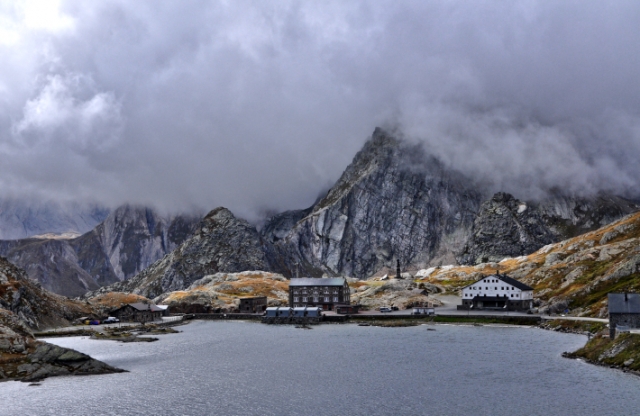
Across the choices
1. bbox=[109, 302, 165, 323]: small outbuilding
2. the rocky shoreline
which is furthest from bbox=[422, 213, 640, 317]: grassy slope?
bbox=[109, 302, 165, 323]: small outbuilding

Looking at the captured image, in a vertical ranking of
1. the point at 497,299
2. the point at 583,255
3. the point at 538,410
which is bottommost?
the point at 538,410

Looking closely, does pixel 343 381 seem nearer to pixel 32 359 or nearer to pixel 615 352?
pixel 615 352

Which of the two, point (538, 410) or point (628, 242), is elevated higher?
point (628, 242)

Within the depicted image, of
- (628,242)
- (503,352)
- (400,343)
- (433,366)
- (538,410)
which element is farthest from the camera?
(628,242)

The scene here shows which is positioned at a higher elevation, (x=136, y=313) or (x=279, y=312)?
(x=279, y=312)

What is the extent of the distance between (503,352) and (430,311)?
63510mm

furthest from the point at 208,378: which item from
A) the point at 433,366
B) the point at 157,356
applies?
the point at 433,366

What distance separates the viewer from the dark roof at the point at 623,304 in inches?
3703

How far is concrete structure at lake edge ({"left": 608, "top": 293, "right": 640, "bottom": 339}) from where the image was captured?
306ft

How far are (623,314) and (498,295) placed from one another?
80.6 m

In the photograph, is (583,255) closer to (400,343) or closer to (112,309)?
(400,343)

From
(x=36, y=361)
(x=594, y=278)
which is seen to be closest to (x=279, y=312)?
(x=594, y=278)

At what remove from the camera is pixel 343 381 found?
8244cm

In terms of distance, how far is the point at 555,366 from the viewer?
86562 mm
